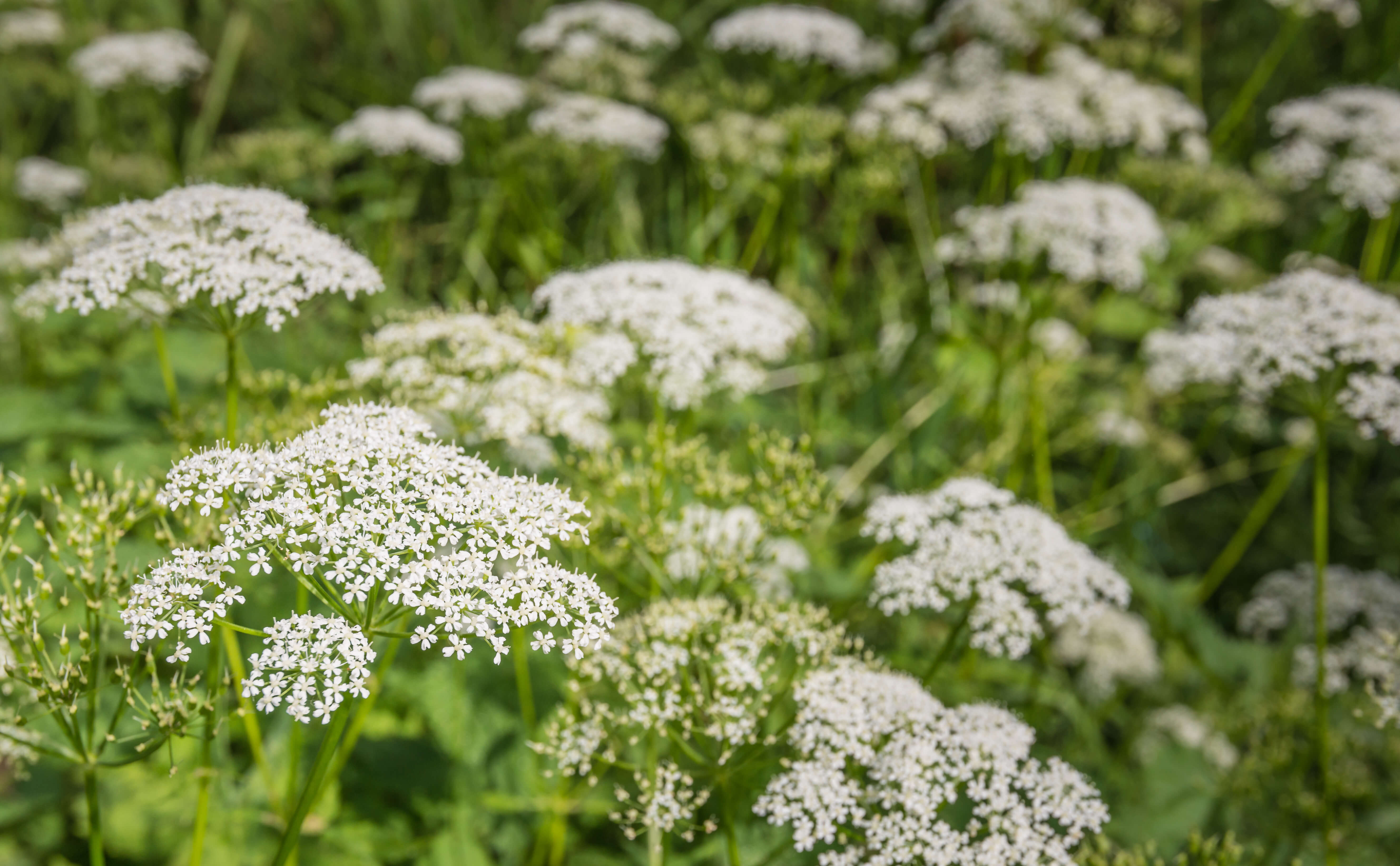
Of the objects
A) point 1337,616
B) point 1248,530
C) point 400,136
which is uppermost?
point 400,136

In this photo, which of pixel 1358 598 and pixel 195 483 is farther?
pixel 1358 598

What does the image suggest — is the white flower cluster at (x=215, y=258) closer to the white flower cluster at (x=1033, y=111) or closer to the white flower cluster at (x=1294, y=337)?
the white flower cluster at (x=1294, y=337)

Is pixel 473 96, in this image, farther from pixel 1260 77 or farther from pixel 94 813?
pixel 1260 77

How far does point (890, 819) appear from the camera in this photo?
7.94 ft

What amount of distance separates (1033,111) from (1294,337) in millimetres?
2523

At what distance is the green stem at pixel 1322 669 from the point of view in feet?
11.2

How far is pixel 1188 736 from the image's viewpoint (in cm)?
499

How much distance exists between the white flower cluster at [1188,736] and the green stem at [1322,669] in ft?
3.39

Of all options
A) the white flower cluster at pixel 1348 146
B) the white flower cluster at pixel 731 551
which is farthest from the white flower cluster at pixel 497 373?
the white flower cluster at pixel 1348 146

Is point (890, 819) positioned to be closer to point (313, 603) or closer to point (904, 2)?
point (313, 603)

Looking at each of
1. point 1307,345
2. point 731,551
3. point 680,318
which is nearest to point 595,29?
point 680,318

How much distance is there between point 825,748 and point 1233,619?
569cm

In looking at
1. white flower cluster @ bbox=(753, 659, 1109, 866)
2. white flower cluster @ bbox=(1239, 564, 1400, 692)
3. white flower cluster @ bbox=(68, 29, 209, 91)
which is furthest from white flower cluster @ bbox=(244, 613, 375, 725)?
white flower cluster @ bbox=(68, 29, 209, 91)

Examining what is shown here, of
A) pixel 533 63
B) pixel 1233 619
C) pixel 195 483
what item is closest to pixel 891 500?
pixel 195 483
